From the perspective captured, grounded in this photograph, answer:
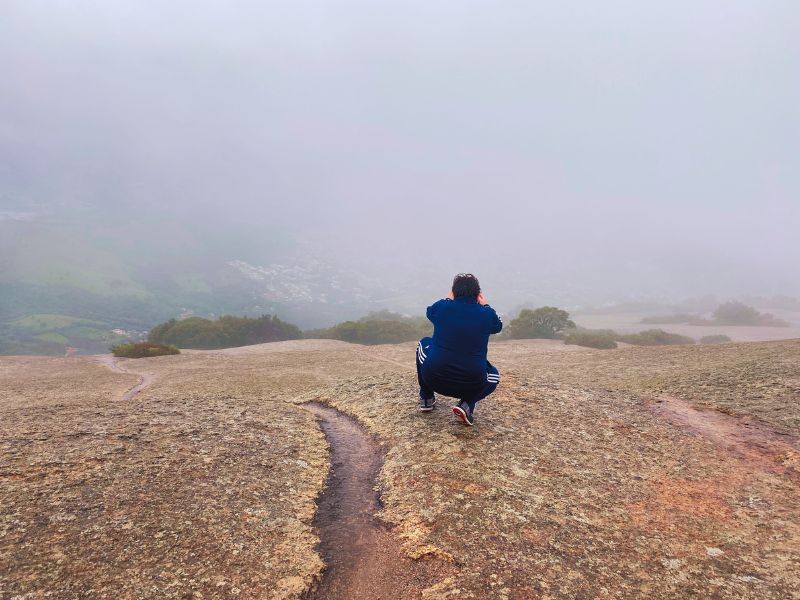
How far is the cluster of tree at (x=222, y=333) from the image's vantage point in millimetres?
78000

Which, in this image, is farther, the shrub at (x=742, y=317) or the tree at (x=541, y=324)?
the shrub at (x=742, y=317)

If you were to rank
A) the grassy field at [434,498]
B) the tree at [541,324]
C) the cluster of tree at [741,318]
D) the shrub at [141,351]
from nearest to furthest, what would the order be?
the grassy field at [434,498] < the shrub at [141,351] < the tree at [541,324] < the cluster of tree at [741,318]

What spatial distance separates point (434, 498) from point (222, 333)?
81068 mm

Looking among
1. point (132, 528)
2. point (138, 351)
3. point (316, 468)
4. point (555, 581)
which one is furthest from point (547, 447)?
point (138, 351)

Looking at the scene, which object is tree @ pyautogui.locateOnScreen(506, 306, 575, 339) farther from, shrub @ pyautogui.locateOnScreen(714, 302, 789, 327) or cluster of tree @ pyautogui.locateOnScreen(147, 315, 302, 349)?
shrub @ pyautogui.locateOnScreen(714, 302, 789, 327)

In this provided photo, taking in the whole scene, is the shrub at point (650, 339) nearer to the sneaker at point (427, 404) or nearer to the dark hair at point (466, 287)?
the sneaker at point (427, 404)

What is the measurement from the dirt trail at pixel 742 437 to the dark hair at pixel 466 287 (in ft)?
21.4

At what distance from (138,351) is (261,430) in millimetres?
38693

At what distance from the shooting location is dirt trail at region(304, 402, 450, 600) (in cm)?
518

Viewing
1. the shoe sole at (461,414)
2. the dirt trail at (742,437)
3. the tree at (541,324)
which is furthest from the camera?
the tree at (541,324)

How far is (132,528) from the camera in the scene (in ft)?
19.1

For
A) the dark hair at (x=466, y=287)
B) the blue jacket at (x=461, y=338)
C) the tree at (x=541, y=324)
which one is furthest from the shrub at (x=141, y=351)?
the tree at (x=541, y=324)

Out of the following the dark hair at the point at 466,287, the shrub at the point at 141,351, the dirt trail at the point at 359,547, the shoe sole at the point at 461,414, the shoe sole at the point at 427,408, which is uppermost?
the dark hair at the point at 466,287

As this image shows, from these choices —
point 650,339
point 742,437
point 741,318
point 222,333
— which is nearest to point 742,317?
point 741,318
